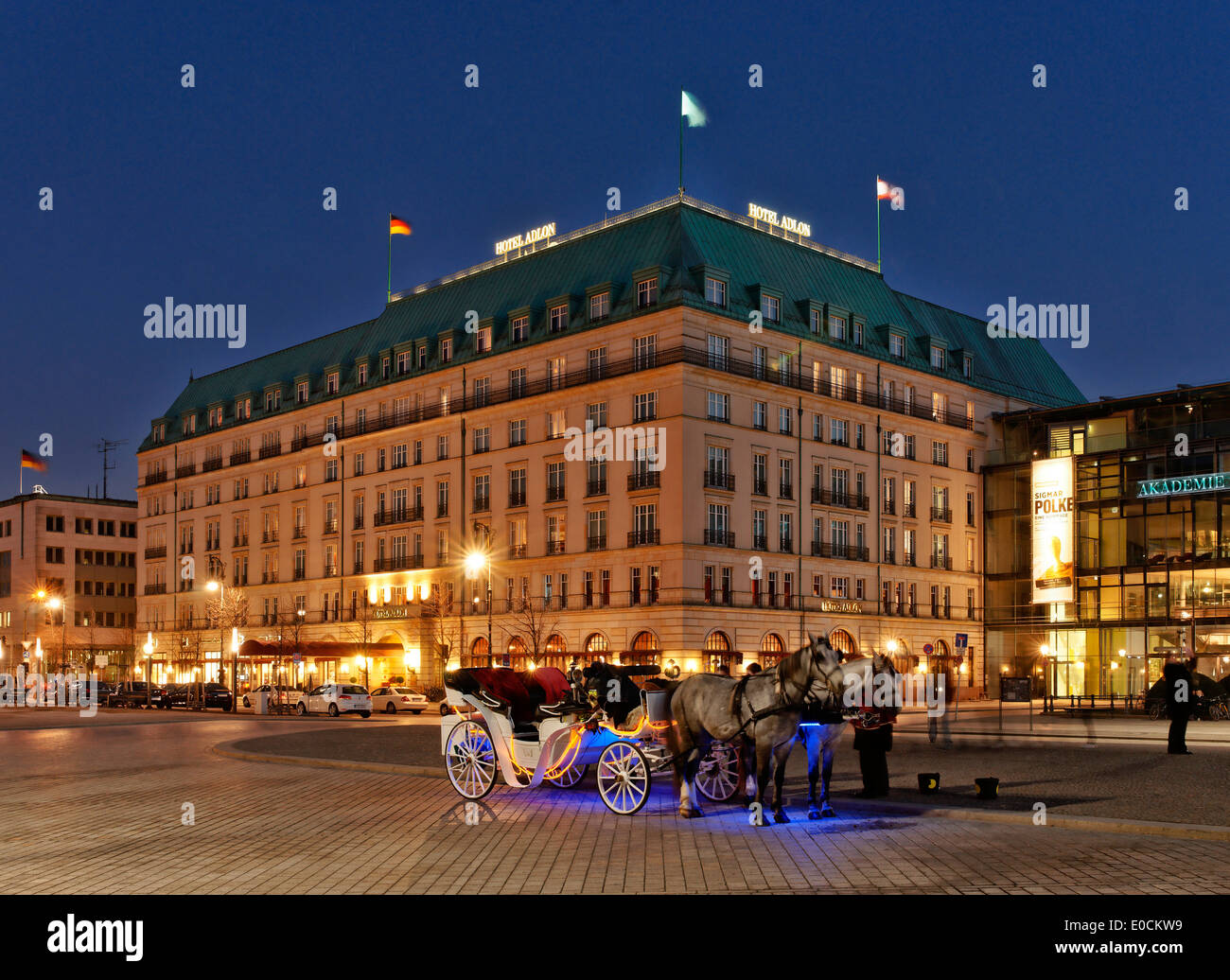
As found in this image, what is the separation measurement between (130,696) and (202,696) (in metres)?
6.26

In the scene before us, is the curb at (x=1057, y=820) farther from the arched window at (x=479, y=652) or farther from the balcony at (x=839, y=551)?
the arched window at (x=479, y=652)

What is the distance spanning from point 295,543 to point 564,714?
3113 inches

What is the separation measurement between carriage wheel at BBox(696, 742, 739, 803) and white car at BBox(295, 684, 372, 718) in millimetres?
43992

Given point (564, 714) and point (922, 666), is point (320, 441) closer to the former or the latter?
point (922, 666)

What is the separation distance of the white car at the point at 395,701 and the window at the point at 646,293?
24137mm

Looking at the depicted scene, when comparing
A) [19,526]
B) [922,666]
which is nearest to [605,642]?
[922,666]

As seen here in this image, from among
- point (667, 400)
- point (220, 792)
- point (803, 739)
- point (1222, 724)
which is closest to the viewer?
point (803, 739)

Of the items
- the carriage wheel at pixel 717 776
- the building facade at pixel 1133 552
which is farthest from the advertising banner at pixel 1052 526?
the carriage wheel at pixel 717 776

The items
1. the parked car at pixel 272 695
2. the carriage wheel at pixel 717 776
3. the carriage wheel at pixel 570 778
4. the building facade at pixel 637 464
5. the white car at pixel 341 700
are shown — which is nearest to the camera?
the carriage wheel at pixel 717 776

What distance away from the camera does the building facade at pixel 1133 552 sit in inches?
2758

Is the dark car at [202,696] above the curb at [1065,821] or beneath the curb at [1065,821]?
beneath

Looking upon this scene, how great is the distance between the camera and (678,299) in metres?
67.3

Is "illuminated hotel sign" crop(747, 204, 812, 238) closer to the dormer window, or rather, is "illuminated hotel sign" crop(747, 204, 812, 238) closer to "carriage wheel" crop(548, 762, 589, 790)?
the dormer window
